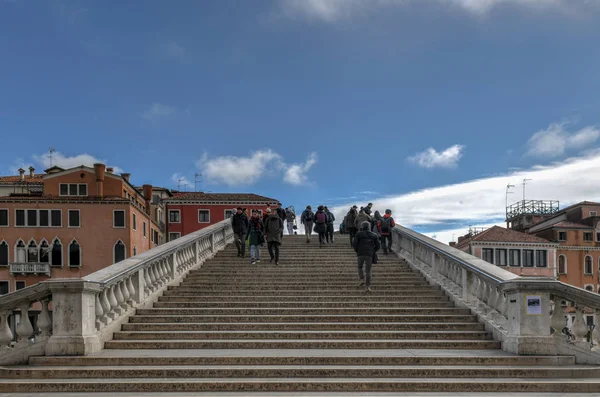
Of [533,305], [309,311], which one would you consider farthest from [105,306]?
[533,305]

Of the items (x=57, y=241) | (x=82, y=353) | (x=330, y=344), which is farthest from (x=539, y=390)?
(x=57, y=241)

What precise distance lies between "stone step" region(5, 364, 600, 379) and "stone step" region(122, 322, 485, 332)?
203 centimetres

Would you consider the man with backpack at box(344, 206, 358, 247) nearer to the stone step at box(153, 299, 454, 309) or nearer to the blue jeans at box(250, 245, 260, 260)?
the blue jeans at box(250, 245, 260, 260)

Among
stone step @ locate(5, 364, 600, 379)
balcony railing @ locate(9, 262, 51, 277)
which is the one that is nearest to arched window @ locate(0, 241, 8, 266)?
balcony railing @ locate(9, 262, 51, 277)

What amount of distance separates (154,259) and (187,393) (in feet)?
15.1

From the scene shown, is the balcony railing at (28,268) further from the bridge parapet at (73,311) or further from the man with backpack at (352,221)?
the bridge parapet at (73,311)

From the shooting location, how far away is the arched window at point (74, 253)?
51.2 m

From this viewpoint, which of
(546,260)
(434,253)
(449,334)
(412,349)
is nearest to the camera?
(412,349)

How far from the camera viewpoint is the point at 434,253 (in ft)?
40.9

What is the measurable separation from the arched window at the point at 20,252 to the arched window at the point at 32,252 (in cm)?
31

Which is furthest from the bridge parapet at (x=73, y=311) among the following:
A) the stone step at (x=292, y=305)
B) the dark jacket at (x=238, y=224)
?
the dark jacket at (x=238, y=224)

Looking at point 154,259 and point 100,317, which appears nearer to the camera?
point 100,317

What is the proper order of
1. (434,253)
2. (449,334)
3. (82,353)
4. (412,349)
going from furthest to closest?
1. (434,253)
2. (449,334)
3. (412,349)
4. (82,353)

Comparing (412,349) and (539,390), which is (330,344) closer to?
(412,349)
